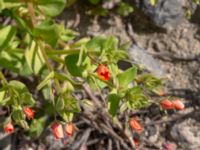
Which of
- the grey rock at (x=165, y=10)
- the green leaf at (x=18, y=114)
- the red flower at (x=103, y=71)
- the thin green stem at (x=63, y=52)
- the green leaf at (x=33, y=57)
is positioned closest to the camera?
the red flower at (x=103, y=71)

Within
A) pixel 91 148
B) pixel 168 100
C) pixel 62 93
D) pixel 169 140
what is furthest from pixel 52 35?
pixel 169 140

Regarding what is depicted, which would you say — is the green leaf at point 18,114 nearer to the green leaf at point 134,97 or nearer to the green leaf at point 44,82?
the green leaf at point 44,82

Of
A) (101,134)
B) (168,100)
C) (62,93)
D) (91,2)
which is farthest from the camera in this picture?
(91,2)

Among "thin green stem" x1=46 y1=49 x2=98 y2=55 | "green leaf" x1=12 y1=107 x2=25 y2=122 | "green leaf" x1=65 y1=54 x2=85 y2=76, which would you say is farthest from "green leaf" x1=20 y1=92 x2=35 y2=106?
"thin green stem" x1=46 y1=49 x2=98 y2=55

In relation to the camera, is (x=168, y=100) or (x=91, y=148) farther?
(x=91, y=148)

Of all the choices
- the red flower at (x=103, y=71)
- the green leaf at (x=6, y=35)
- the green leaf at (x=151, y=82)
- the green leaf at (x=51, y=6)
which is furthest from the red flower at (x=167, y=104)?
the green leaf at (x=6, y=35)

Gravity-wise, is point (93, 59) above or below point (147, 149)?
above

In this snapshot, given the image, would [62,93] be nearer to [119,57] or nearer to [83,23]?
[119,57]
